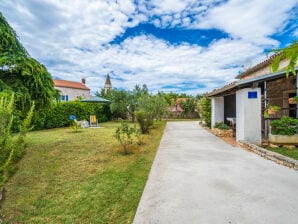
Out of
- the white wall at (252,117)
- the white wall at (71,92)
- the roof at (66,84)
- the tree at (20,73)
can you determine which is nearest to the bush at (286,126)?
the white wall at (252,117)

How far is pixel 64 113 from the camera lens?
18125mm

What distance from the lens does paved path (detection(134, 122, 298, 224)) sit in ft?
9.10

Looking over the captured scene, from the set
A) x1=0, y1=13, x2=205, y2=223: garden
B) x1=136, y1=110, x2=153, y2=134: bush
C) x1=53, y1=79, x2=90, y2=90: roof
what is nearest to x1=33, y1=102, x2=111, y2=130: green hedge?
x1=136, y1=110, x2=153, y2=134: bush

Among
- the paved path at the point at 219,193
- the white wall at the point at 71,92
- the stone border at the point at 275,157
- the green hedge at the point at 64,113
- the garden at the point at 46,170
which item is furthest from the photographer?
the white wall at the point at 71,92

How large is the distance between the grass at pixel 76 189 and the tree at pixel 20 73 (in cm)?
245

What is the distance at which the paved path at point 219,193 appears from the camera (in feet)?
9.10

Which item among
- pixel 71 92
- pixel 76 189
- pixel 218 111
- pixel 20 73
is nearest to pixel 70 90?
pixel 71 92

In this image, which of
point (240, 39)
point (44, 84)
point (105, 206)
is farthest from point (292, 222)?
point (240, 39)

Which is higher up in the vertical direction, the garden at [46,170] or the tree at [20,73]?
the tree at [20,73]

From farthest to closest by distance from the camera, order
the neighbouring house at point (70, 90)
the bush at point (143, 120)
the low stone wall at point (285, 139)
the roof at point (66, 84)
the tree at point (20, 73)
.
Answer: the roof at point (66, 84) < the neighbouring house at point (70, 90) < the bush at point (143, 120) < the low stone wall at point (285, 139) < the tree at point (20, 73)

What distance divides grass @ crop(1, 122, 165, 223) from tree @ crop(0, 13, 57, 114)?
8.03ft

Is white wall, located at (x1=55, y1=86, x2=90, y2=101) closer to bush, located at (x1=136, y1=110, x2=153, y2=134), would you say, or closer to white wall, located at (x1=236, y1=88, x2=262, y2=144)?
bush, located at (x1=136, y1=110, x2=153, y2=134)

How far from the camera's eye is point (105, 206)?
10.5ft

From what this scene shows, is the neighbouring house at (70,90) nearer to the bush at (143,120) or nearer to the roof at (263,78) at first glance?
the bush at (143,120)
